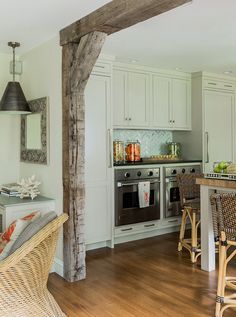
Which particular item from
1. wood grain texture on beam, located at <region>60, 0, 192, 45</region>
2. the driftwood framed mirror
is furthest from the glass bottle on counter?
wood grain texture on beam, located at <region>60, 0, 192, 45</region>

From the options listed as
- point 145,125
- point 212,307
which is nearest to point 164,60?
point 145,125

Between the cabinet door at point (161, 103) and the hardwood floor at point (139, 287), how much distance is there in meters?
1.95

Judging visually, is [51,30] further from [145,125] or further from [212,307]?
[212,307]

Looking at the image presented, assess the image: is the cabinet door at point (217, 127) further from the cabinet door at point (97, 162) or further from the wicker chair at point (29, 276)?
the wicker chair at point (29, 276)

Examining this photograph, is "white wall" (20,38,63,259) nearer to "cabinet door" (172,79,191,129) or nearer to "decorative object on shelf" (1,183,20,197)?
"decorative object on shelf" (1,183,20,197)

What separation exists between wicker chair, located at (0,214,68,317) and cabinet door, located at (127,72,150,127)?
281 cm

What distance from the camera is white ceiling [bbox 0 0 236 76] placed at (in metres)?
2.86

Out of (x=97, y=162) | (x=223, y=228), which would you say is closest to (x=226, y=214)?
(x=223, y=228)

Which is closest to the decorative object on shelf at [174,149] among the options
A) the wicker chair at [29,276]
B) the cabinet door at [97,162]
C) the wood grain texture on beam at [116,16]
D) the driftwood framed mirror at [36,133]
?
the cabinet door at [97,162]

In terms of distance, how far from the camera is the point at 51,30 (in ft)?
11.2

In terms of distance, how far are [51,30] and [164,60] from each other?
5.84 ft

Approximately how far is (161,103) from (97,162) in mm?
1614

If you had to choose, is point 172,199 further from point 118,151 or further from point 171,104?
point 171,104

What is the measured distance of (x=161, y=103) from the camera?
5.17 meters
